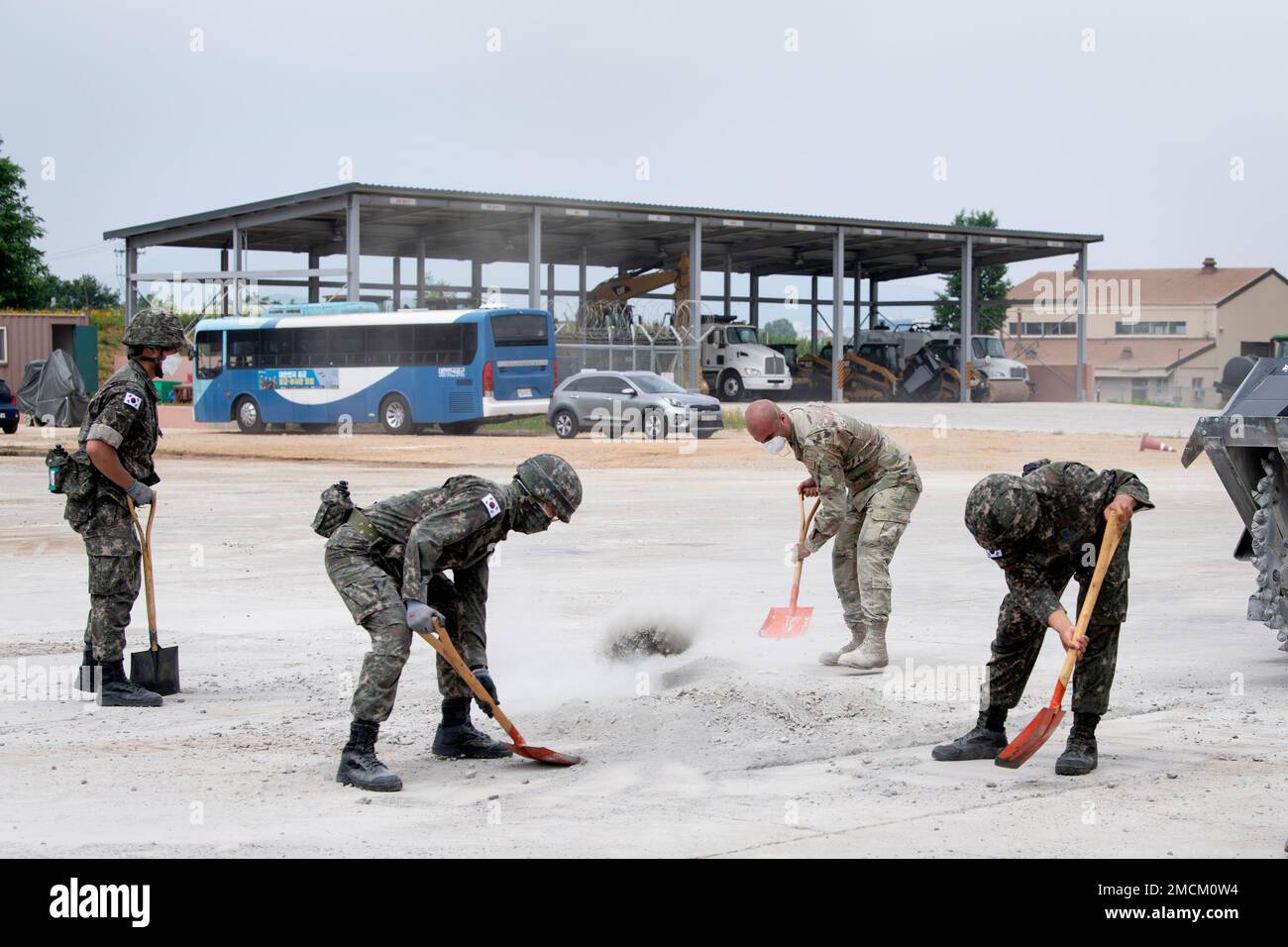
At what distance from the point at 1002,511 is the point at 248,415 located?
3338 centimetres

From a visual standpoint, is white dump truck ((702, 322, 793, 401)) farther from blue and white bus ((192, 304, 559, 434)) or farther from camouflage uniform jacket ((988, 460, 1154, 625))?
camouflage uniform jacket ((988, 460, 1154, 625))

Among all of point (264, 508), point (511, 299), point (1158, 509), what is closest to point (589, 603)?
point (264, 508)

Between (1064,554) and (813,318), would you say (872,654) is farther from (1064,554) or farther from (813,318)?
(813,318)

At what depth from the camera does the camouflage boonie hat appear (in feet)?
19.9

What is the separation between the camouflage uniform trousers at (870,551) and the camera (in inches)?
339

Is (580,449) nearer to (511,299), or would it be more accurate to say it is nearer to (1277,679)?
(1277,679)

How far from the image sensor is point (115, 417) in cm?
776

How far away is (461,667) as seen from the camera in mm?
6176

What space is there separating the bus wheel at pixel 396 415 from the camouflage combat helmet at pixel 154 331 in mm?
26294

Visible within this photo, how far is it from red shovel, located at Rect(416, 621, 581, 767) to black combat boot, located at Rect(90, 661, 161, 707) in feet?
6.87

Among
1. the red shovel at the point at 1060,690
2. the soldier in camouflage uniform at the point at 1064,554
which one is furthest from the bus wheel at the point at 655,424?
the red shovel at the point at 1060,690

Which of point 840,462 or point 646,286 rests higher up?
point 646,286

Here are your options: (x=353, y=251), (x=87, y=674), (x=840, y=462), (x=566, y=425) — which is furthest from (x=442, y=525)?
(x=353, y=251)
